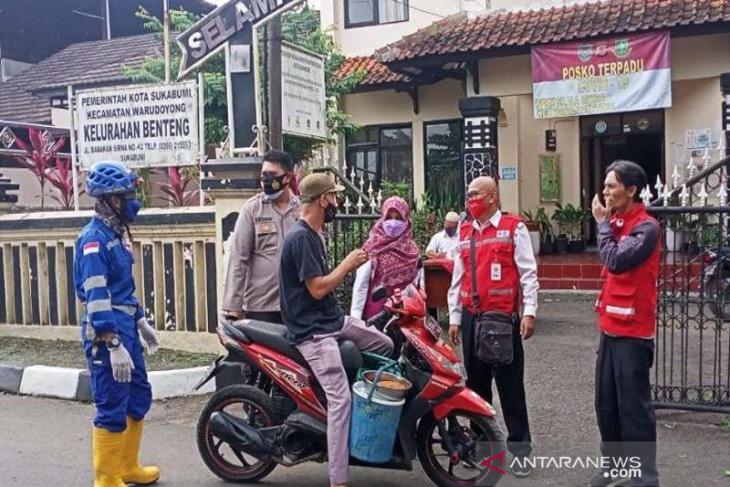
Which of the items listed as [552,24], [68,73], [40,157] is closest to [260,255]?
[40,157]

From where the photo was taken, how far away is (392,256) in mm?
5965

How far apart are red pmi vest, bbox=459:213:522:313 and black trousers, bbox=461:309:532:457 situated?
6.4 inches

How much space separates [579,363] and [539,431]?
2.09 m

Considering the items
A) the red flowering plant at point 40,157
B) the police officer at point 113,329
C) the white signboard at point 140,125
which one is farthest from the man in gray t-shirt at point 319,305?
the red flowering plant at point 40,157

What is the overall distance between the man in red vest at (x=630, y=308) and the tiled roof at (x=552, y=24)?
8214 mm

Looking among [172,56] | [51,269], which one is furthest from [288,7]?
[172,56]

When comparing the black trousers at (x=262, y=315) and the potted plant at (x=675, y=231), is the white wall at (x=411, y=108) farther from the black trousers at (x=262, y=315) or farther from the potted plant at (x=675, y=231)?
the black trousers at (x=262, y=315)

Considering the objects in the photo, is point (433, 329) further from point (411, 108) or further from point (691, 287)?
point (411, 108)

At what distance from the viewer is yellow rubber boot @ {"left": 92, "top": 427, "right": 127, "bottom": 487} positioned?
4.40 m

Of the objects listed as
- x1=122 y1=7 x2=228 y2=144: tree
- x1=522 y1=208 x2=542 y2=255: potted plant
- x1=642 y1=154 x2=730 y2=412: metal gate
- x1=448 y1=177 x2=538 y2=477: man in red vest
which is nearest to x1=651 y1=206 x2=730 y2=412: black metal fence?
x1=642 y1=154 x2=730 y2=412: metal gate

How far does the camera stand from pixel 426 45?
13.2 meters

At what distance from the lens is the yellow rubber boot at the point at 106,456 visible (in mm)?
4402

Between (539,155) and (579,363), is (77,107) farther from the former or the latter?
(539,155)

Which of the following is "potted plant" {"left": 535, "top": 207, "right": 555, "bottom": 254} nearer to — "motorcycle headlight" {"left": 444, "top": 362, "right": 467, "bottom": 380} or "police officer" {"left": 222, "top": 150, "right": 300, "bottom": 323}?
"police officer" {"left": 222, "top": 150, "right": 300, "bottom": 323}
